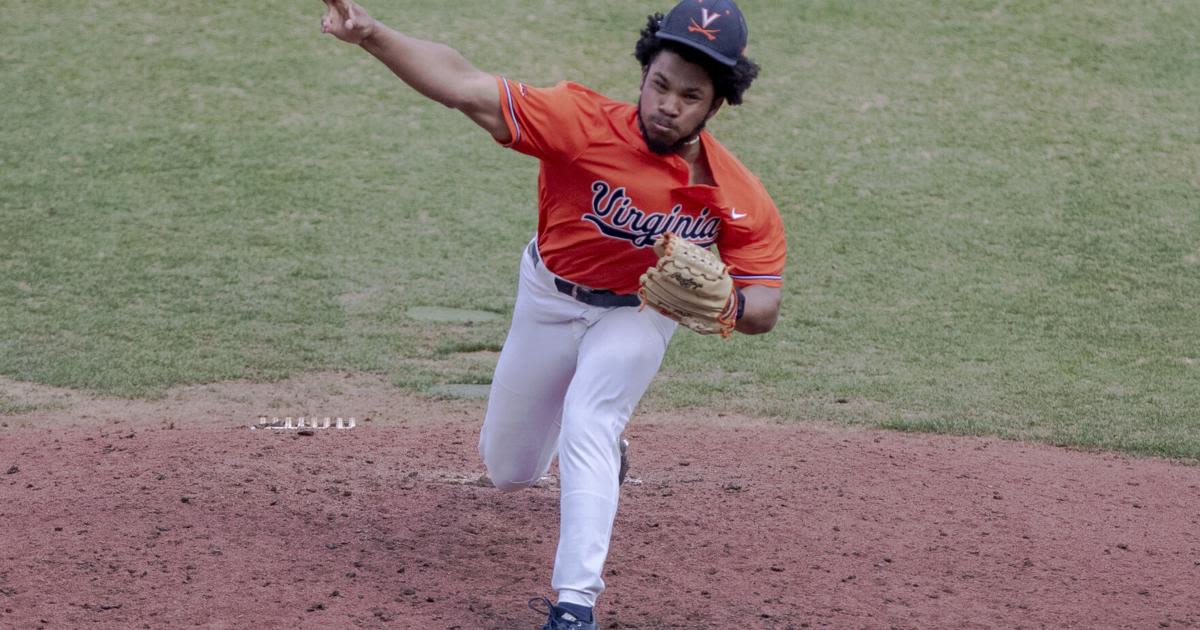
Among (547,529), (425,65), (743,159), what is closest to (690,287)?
(425,65)

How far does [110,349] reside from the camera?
24.1 ft

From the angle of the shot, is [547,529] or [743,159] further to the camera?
[743,159]

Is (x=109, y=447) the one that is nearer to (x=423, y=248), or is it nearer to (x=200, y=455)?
(x=200, y=455)

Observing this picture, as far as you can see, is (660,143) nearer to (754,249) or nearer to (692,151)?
(692,151)

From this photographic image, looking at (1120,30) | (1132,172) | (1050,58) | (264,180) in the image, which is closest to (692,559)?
(264,180)

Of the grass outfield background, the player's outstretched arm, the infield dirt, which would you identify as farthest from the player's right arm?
the grass outfield background

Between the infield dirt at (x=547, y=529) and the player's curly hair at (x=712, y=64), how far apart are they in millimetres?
1610

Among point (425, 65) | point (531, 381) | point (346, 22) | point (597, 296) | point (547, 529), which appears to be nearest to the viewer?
point (346, 22)

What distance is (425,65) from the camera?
12.2 ft

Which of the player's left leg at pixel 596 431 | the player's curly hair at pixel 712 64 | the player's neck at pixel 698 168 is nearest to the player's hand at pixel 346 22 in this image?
the player's curly hair at pixel 712 64

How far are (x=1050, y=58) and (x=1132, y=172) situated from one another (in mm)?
1889

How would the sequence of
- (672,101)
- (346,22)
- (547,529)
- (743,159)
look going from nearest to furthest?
(346,22) < (672,101) < (547,529) < (743,159)

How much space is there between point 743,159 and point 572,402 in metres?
6.74

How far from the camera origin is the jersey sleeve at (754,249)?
13.4ft
